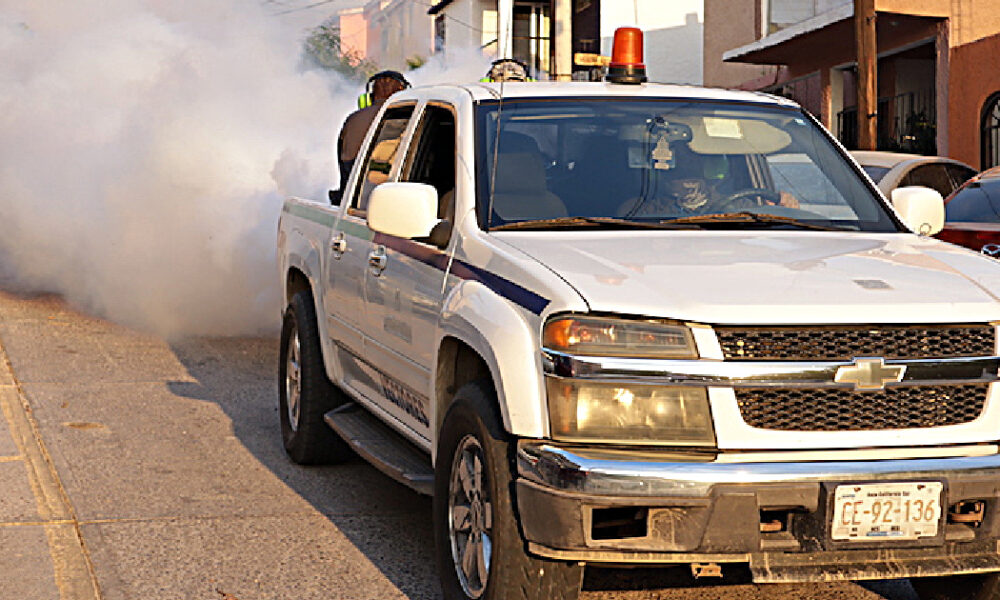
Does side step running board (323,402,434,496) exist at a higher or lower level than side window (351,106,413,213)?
lower

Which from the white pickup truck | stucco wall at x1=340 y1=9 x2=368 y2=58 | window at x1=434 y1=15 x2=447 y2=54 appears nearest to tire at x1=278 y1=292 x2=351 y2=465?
the white pickup truck

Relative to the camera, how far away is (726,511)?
4.16m

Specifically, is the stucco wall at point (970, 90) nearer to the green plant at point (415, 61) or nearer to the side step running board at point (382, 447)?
the side step running board at point (382, 447)

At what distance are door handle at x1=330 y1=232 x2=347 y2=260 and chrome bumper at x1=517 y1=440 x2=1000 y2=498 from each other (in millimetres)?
2789

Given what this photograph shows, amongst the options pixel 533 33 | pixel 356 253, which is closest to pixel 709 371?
pixel 356 253

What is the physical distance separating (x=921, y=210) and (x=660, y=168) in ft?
3.37

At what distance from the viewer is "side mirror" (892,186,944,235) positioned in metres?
5.82

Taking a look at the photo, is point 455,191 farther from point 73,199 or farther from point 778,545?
point 73,199

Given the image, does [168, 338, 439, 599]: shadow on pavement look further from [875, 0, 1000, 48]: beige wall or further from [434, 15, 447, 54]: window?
[434, 15, 447, 54]: window

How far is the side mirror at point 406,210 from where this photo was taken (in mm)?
5484

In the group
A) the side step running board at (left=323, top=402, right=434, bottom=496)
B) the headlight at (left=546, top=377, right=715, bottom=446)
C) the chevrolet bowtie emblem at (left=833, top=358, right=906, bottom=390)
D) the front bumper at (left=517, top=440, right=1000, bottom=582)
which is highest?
the chevrolet bowtie emblem at (left=833, top=358, right=906, bottom=390)

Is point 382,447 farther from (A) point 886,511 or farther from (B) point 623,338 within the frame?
(A) point 886,511

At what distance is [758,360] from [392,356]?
6.85 ft

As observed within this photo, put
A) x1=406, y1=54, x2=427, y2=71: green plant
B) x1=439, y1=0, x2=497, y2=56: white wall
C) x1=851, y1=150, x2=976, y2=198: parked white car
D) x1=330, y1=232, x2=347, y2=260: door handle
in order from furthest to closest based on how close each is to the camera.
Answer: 1. x1=406, y1=54, x2=427, y2=71: green plant
2. x1=439, y1=0, x2=497, y2=56: white wall
3. x1=851, y1=150, x2=976, y2=198: parked white car
4. x1=330, y1=232, x2=347, y2=260: door handle
